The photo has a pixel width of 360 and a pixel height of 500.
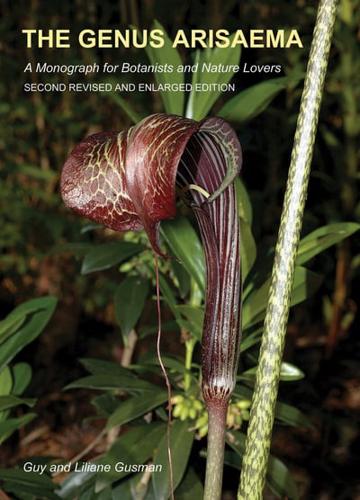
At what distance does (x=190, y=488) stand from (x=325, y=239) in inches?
13.3

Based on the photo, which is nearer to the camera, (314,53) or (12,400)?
(314,53)

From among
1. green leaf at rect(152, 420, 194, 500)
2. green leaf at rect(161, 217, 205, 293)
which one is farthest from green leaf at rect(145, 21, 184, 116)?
green leaf at rect(152, 420, 194, 500)

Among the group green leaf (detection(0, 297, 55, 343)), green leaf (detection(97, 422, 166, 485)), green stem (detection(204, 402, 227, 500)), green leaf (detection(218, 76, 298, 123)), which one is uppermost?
green leaf (detection(218, 76, 298, 123))

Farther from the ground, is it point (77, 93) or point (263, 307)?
point (77, 93)

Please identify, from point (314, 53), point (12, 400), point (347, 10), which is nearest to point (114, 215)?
point (314, 53)

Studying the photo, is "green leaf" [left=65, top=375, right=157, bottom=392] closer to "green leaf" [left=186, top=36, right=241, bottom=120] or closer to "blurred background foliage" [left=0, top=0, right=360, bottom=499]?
"blurred background foliage" [left=0, top=0, right=360, bottom=499]

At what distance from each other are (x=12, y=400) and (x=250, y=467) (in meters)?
0.37

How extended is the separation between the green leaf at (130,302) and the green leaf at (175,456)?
16 centimetres

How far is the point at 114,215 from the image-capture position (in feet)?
2.18

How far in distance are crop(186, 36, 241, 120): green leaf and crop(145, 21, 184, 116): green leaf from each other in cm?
3

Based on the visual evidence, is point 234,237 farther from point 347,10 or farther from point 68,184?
point 347,10

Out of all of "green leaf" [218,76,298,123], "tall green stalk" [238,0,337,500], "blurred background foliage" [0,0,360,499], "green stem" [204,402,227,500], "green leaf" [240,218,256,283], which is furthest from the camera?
"blurred background foliage" [0,0,360,499]

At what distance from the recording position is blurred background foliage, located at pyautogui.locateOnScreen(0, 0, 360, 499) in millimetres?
1799

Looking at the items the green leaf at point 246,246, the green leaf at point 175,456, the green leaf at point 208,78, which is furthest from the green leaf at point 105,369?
the green leaf at point 208,78
